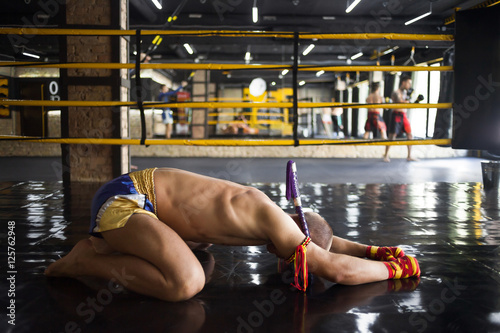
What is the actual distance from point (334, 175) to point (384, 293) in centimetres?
484

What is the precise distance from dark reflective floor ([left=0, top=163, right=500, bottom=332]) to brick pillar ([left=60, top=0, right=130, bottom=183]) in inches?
65.3

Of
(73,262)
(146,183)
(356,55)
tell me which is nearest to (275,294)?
(146,183)

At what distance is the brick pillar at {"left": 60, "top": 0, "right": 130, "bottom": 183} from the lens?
4168 millimetres

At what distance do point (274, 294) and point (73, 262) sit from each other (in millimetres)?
713

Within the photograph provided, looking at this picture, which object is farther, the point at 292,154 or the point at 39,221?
the point at 292,154

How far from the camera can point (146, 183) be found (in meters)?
1.63

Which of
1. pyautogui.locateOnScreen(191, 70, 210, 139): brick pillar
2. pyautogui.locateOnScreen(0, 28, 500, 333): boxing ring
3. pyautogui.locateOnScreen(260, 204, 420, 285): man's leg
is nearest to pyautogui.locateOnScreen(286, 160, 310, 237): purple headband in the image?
pyautogui.locateOnScreen(260, 204, 420, 285): man's leg

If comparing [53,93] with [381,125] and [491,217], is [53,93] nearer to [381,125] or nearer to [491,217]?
[381,125]

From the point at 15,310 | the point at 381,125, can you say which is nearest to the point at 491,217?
the point at 15,310

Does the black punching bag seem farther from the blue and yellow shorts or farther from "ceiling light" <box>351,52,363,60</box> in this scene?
"ceiling light" <box>351,52,363,60</box>

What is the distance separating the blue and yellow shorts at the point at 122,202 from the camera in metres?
1.53

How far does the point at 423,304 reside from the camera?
4.73 ft

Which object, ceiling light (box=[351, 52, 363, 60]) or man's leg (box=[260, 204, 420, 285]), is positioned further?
ceiling light (box=[351, 52, 363, 60])

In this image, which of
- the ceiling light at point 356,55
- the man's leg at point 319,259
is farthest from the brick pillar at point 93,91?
the ceiling light at point 356,55
